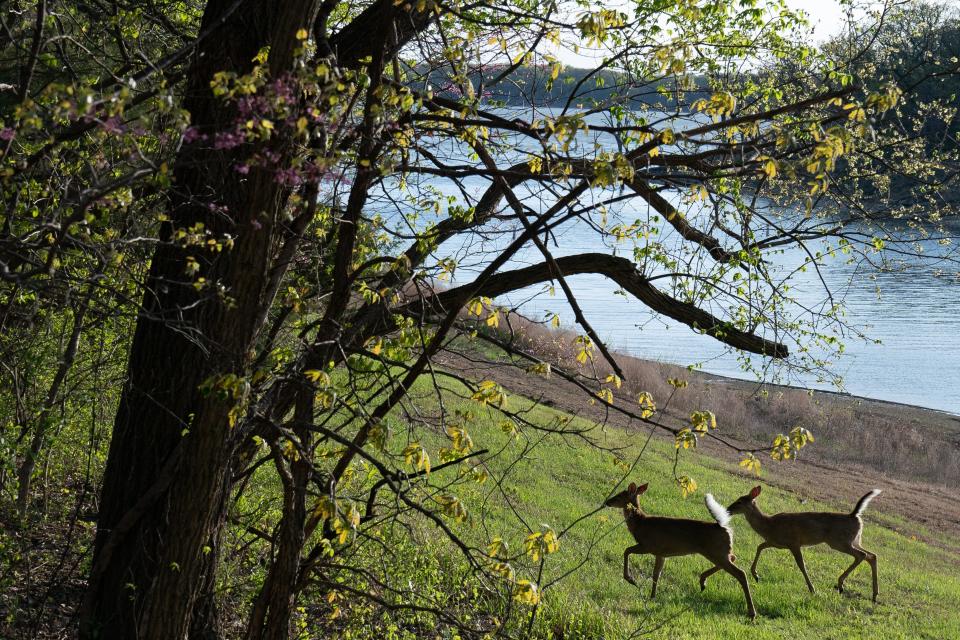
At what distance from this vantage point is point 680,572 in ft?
39.9

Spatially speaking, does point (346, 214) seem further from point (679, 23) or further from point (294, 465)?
point (679, 23)

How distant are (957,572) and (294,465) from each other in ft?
45.8

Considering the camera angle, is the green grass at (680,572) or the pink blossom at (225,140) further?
the green grass at (680,572)

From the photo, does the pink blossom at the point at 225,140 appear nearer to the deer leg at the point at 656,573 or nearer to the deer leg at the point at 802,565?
the deer leg at the point at 656,573

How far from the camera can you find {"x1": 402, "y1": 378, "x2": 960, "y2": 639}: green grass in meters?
9.80

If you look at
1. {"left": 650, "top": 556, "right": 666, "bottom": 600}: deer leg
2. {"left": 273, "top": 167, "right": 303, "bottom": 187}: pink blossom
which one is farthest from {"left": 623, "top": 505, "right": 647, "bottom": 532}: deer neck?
{"left": 273, "top": 167, "right": 303, "bottom": 187}: pink blossom

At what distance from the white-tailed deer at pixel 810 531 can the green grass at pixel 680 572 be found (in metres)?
0.51

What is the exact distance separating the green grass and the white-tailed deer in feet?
1.68

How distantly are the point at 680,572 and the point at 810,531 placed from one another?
1788mm

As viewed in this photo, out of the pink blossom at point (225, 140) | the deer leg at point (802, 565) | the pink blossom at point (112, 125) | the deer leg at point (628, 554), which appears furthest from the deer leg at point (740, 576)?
the pink blossom at point (112, 125)

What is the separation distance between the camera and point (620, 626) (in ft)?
28.5

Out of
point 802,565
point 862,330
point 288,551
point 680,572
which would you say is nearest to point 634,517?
point 680,572

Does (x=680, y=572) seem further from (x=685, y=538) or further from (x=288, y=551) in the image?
(x=288, y=551)

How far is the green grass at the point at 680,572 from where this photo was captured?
32.1 feet
